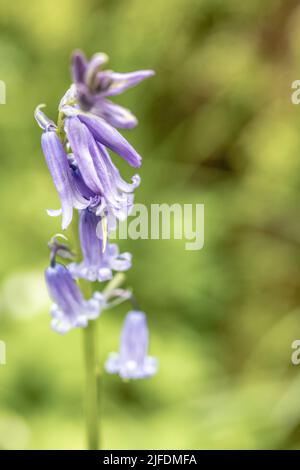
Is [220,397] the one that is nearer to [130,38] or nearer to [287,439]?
[287,439]

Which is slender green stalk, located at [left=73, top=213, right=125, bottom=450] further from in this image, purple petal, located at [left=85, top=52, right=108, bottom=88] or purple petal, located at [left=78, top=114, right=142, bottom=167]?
purple petal, located at [left=85, top=52, right=108, bottom=88]

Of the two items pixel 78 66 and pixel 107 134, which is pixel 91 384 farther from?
pixel 78 66

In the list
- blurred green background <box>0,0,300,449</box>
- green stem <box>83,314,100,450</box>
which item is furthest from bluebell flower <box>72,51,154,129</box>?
blurred green background <box>0,0,300,449</box>

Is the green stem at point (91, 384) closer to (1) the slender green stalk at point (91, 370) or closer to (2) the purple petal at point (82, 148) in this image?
(1) the slender green stalk at point (91, 370)

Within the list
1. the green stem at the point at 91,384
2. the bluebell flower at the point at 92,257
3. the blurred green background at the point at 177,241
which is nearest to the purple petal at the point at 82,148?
the bluebell flower at the point at 92,257
